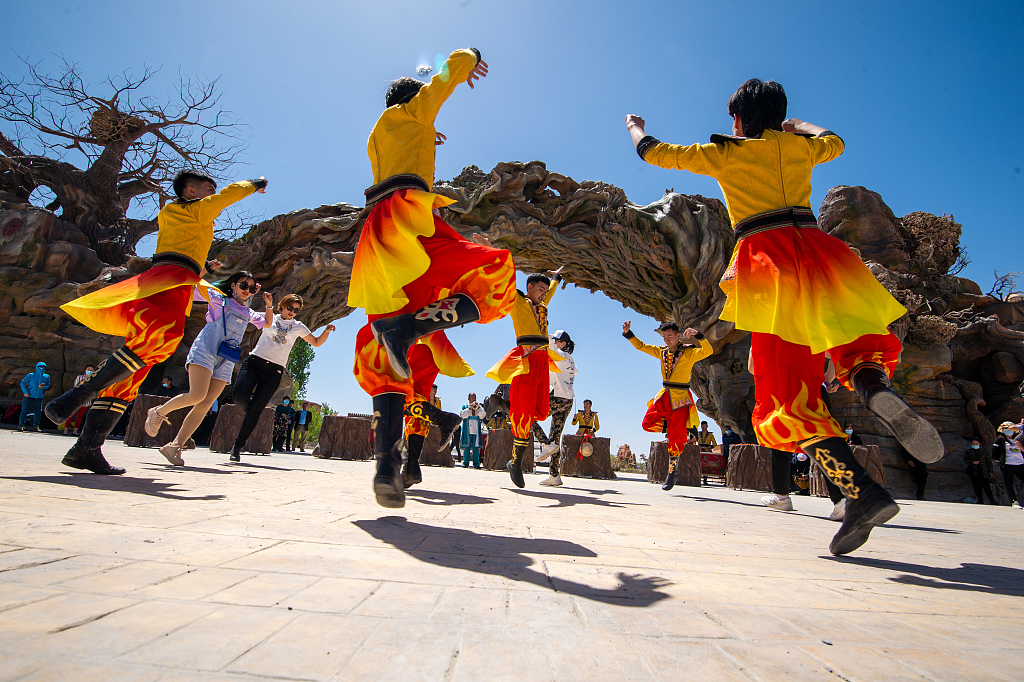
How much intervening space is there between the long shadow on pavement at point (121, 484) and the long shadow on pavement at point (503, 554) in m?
1.18

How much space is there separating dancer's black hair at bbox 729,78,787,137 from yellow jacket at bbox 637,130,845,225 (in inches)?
3.0

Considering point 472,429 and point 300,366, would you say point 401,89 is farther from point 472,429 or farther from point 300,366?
point 300,366

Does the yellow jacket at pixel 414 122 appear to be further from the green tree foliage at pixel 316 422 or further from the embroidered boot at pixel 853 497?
the green tree foliage at pixel 316 422

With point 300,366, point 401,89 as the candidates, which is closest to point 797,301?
point 401,89

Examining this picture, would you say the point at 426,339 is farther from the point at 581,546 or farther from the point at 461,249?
the point at 581,546

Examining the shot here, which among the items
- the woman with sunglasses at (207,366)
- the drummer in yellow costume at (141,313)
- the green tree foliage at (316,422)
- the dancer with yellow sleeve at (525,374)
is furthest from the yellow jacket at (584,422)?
the green tree foliage at (316,422)

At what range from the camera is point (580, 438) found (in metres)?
9.84

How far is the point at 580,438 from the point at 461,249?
25.4 ft

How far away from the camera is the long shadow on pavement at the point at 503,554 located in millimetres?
1246

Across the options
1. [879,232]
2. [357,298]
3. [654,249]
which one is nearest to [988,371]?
[879,232]

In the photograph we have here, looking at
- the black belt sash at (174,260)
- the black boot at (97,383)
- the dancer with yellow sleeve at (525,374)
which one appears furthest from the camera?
the dancer with yellow sleeve at (525,374)

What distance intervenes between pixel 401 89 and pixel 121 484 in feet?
8.84

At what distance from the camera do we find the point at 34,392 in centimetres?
1033

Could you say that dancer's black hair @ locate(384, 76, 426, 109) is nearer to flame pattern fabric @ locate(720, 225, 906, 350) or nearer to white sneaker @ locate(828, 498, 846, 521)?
flame pattern fabric @ locate(720, 225, 906, 350)
